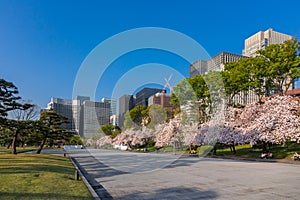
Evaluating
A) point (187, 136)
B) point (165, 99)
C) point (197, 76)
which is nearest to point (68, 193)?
point (187, 136)

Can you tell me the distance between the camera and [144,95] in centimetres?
4697

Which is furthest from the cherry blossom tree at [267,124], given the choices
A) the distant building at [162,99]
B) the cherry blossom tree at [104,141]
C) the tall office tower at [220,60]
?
the cherry blossom tree at [104,141]

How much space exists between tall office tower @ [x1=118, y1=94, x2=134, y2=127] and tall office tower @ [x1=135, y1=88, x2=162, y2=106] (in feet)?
Result: 4.57

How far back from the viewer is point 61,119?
2534cm

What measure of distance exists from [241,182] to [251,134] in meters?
14.5

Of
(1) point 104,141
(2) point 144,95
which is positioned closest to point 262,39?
(2) point 144,95

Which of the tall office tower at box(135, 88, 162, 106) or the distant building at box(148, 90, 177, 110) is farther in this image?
the tall office tower at box(135, 88, 162, 106)

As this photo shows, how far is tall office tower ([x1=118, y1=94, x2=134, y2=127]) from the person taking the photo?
1709 inches

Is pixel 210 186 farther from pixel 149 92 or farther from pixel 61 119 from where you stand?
pixel 149 92

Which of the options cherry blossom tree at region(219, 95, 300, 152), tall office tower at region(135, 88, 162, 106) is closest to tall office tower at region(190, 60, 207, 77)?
cherry blossom tree at region(219, 95, 300, 152)

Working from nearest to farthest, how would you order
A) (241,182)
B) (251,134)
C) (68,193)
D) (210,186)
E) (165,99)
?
(68,193) → (210,186) → (241,182) → (251,134) → (165,99)

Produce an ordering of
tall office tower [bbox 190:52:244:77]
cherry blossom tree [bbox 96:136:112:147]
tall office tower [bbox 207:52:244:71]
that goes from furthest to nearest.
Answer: cherry blossom tree [bbox 96:136:112:147], tall office tower [bbox 207:52:244:71], tall office tower [bbox 190:52:244:77]

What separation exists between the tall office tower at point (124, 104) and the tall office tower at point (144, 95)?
4.57 feet

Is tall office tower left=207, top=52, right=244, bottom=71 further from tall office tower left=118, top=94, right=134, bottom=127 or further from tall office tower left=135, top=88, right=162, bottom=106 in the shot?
tall office tower left=118, top=94, right=134, bottom=127
